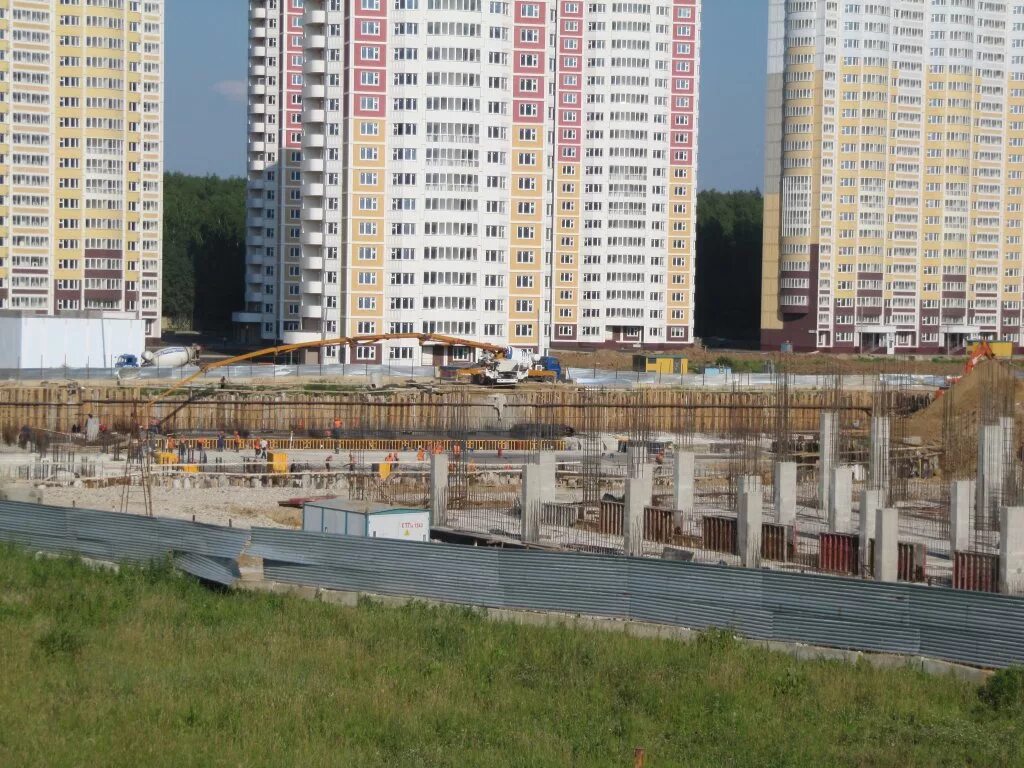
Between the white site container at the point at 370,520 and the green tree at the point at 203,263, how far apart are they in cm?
8044

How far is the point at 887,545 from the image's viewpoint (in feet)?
82.9

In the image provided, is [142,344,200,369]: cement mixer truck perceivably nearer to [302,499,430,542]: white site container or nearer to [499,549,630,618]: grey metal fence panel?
[302,499,430,542]: white site container

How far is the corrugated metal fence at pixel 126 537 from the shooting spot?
72.5 ft

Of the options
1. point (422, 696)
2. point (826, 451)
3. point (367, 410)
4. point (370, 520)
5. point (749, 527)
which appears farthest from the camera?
point (367, 410)

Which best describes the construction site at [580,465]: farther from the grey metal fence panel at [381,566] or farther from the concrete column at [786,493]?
the grey metal fence panel at [381,566]

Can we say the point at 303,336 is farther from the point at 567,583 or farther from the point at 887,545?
the point at 567,583

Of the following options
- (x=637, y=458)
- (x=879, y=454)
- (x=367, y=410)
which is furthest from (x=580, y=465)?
(x=367, y=410)

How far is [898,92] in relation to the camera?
304 ft

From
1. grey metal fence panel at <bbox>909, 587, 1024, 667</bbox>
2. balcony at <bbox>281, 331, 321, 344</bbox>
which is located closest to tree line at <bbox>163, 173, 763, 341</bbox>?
balcony at <bbox>281, 331, 321, 344</bbox>

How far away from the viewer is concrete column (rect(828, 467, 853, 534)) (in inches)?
1200

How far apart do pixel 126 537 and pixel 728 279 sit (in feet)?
304

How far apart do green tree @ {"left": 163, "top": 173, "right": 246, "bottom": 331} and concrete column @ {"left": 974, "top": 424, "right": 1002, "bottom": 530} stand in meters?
81.1

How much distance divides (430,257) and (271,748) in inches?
2144

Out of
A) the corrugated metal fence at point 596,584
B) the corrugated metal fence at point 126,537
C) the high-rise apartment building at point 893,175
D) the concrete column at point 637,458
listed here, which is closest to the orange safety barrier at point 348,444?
the concrete column at point 637,458
